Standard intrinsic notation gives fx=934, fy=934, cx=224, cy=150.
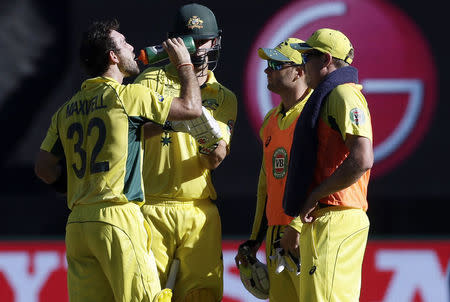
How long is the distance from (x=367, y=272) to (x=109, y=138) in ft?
8.32

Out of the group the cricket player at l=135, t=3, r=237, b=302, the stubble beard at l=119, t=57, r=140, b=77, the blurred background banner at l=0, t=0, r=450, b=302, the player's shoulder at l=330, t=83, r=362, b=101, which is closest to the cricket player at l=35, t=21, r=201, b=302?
the stubble beard at l=119, t=57, r=140, b=77

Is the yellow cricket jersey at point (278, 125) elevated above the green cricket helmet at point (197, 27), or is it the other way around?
the green cricket helmet at point (197, 27)

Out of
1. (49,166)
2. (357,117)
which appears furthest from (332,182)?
(49,166)

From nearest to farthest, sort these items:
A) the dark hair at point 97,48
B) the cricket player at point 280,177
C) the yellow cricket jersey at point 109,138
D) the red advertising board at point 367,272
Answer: the yellow cricket jersey at point 109,138
the dark hair at point 97,48
the cricket player at point 280,177
the red advertising board at point 367,272

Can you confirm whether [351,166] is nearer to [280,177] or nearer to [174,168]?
[280,177]

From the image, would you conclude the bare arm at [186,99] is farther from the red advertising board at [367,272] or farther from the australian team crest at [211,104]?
the red advertising board at [367,272]

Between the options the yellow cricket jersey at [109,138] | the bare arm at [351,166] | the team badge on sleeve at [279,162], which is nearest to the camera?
the bare arm at [351,166]

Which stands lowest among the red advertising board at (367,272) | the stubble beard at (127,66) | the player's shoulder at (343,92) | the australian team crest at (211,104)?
the red advertising board at (367,272)

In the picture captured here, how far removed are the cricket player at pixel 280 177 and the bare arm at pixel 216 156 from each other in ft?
0.75

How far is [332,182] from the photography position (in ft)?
12.8

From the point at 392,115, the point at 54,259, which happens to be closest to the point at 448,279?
the point at 392,115

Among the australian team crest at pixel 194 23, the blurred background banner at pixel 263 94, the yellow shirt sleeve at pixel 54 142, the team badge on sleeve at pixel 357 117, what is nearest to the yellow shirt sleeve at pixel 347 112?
the team badge on sleeve at pixel 357 117

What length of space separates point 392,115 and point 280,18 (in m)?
0.95

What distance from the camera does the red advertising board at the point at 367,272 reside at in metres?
5.92
